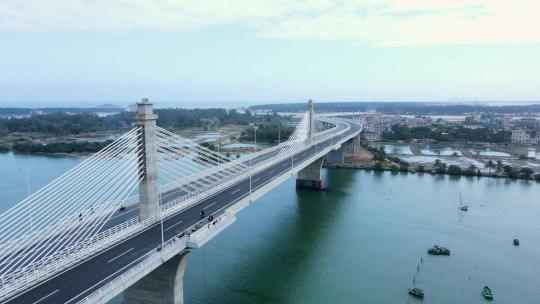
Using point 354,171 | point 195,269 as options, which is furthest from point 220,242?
point 354,171

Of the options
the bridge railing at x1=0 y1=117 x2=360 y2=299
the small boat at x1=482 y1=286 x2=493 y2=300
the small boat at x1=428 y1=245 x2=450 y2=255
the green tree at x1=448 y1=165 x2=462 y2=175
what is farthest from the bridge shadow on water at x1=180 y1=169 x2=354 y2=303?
the green tree at x1=448 y1=165 x2=462 y2=175

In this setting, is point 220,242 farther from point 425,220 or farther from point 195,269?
point 425,220

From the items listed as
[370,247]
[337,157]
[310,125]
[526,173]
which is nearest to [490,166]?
[526,173]

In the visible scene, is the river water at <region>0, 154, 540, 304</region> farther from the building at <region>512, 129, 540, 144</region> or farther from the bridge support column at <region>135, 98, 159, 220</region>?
the building at <region>512, 129, 540, 144</region>

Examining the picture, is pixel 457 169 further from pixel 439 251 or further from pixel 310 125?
pixel 439 251

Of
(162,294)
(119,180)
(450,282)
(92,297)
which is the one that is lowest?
(450,282)

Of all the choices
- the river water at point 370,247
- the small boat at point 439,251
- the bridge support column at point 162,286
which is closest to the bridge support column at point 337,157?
the river water at point 370,247
